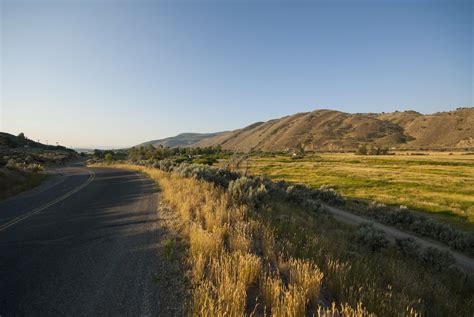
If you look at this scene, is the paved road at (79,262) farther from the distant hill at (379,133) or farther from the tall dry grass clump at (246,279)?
the distant hill at (379,133)

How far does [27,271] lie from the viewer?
5.41m

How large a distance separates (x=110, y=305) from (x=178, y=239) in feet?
9.45

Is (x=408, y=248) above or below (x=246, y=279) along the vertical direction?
below

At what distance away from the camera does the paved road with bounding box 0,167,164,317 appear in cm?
416

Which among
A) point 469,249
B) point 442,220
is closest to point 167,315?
point 469,249

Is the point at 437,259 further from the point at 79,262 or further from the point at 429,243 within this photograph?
the point at 79,262

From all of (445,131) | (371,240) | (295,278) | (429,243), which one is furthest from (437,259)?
(445,131)

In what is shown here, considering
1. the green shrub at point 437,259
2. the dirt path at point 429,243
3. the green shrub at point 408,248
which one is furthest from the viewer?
the dirt path at point 429,243

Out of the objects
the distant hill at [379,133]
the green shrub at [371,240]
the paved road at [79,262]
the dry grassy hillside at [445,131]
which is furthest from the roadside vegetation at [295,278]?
Result: the dry grassy hillside at [445,131]

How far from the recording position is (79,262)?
579 cm

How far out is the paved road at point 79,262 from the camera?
13.6ft

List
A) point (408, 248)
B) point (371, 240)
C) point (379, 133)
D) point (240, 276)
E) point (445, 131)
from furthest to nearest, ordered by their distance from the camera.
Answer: point (379, 133) → point (445, 131) → point (408, 248) → point (371, 240) → point (240, 276)

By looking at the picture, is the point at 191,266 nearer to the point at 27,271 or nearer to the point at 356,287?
the point at 356,287

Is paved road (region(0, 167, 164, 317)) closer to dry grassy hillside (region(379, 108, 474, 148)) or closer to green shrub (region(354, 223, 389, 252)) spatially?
A: green shrub (region(354, 223, 389, 252))
